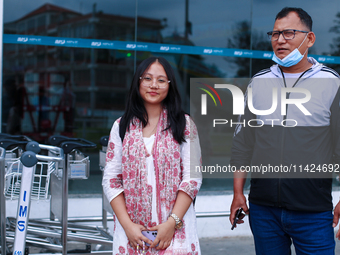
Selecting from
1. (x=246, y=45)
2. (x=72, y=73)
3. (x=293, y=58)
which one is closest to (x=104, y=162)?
(x=72, y=73)

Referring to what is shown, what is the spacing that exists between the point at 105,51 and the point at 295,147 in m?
4.08

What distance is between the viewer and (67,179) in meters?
3.69

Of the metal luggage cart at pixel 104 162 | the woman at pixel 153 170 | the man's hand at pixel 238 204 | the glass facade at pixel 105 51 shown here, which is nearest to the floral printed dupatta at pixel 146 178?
the woman at pixel 153 170

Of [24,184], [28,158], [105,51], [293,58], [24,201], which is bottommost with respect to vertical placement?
[24,201]

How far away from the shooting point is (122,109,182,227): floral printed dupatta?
2223 millimetres

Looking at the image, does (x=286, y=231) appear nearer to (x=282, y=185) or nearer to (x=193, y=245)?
(x=282, y=185)

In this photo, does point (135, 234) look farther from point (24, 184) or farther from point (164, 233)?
point (24, 184)

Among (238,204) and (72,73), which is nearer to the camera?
(238,204)

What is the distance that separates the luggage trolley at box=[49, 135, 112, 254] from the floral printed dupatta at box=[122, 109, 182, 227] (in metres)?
1.51

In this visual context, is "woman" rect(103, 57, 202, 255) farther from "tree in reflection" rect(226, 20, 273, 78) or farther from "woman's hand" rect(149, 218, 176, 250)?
"tree in reflection" rect(226, 20, 273, 78)

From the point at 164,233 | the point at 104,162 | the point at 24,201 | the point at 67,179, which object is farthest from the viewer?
the point at 104,162

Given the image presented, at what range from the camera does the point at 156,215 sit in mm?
2227

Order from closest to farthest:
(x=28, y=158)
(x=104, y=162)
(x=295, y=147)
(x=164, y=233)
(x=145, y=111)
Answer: (x=164, y=233)
(x=295, y=147)
(x=145, y=111)
(x=28, y=158)
(x=104, y=162)

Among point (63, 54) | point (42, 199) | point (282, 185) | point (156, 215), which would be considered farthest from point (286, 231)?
point (63, 54)
